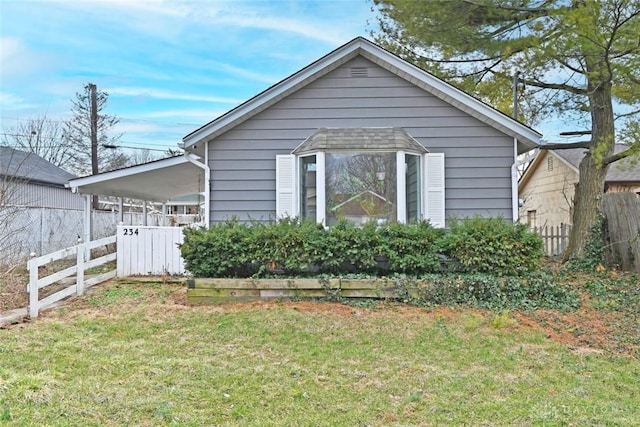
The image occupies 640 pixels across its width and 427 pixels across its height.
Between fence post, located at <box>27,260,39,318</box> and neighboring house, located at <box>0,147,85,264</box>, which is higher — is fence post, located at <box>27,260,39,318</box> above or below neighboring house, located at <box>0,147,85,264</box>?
below

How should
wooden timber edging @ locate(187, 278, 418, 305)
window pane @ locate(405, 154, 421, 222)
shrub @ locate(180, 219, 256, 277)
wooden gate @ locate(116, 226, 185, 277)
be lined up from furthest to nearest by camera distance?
wooden gate @ locate(116, 226, 185, 277) → window pane @ locate(405, 154, 421, 222) → shrub @ locate(180, 219, 256, 277) → wooden timber edging @ locate(187, 278, 418, 305)

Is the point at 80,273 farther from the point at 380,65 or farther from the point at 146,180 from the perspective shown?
the point at 380,65

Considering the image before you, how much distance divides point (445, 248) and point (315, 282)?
207cm

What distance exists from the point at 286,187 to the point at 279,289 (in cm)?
208

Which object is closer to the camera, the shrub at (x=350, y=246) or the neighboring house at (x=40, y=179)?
the shrub at (x=350, y=246)

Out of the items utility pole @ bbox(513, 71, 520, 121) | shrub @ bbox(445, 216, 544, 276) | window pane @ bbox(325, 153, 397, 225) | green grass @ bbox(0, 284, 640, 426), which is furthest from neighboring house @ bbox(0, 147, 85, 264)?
utility pole @ bbox(513, 71, 520, 121)

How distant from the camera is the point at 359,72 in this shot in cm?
829

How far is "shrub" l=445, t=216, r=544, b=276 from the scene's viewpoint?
22.2ft

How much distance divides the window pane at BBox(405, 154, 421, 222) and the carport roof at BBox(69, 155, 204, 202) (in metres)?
Result: 4.33

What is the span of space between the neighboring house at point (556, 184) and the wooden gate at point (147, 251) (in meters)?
11.7

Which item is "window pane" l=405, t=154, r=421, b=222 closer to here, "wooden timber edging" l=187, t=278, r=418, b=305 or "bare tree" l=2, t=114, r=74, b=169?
"wooden timber edging" l=187, t=278, r=418, b=305

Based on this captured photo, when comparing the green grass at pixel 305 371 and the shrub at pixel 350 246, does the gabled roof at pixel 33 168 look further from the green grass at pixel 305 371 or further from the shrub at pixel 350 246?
the shrub at pixel 350 246

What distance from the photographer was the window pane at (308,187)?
7887mm

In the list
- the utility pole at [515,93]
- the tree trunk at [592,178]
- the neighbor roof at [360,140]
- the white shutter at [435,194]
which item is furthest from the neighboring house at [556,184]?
the neighbor roof at [360,140]
